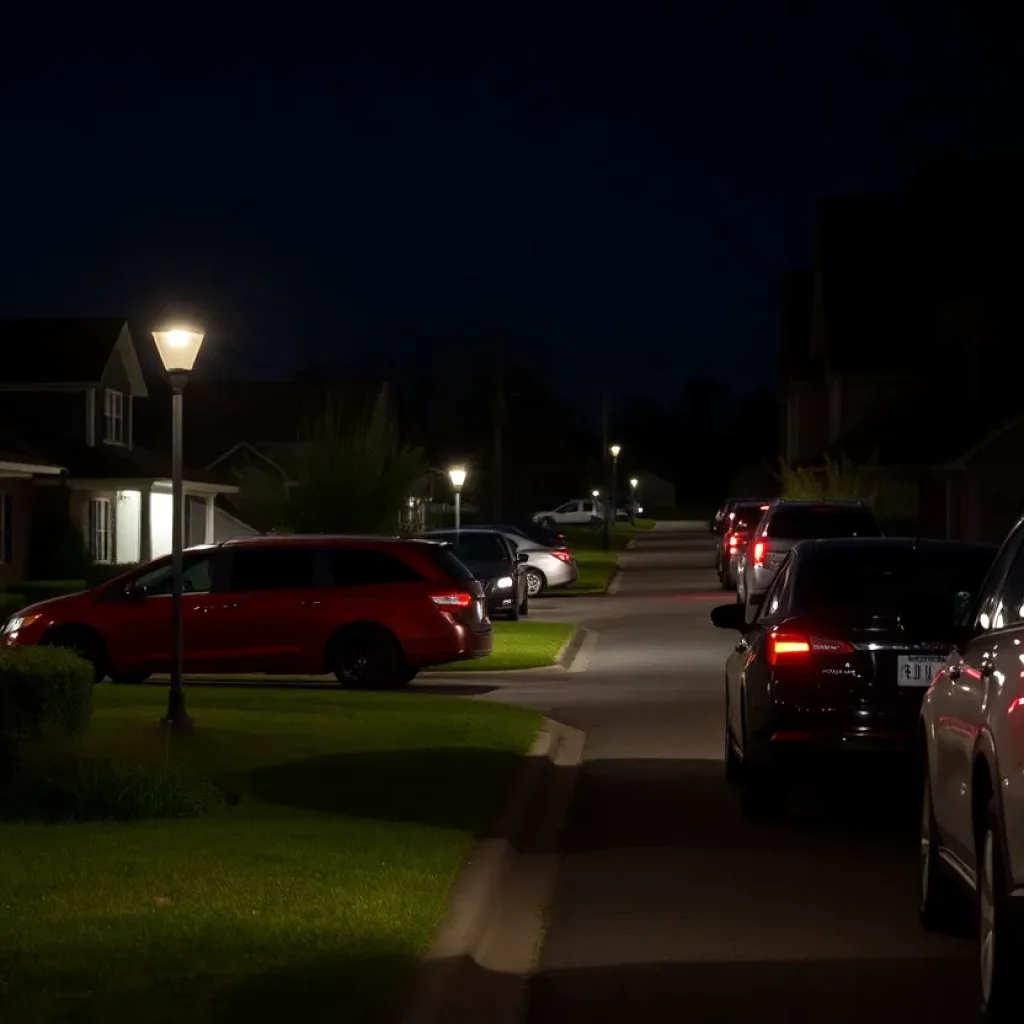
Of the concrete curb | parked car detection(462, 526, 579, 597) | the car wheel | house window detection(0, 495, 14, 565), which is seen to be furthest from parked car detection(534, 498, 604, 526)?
the concrete curb

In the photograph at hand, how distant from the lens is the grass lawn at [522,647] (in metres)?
26.1

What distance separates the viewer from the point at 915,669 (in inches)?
472

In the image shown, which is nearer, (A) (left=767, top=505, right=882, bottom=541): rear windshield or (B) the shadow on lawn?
(B) the shadow on lawn

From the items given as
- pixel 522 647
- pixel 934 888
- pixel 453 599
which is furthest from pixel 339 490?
pixel 934 888

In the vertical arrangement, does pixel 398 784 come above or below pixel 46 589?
below

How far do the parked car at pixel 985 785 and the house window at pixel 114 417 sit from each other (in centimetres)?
4253

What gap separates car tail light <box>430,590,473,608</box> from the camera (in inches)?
870

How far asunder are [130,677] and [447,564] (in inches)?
149

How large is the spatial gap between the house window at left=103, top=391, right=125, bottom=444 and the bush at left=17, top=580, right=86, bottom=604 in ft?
30.0

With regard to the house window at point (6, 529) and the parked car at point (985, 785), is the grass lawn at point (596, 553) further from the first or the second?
the parked car at point (985, 785)

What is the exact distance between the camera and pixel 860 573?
12.9 metres

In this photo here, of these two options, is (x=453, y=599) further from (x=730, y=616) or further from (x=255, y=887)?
(x=255, y=887)

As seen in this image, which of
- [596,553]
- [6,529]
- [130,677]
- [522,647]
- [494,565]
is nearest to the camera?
[130,677]

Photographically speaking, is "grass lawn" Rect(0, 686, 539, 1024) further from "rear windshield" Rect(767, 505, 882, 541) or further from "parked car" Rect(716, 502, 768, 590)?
"parked car" Rect(716, 502, 768, 590)
